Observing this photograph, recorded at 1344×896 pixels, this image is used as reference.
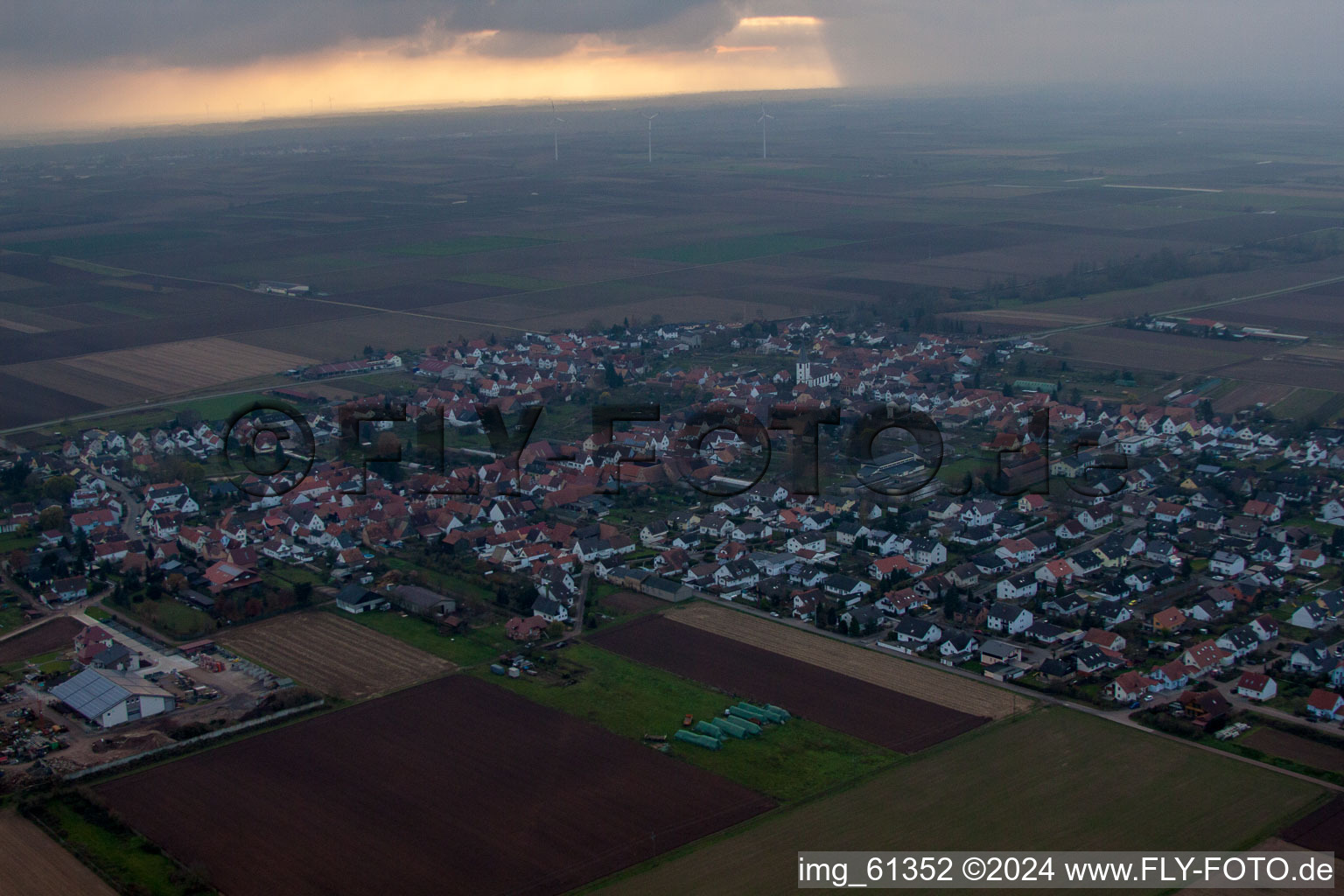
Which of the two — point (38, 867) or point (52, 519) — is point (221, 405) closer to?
point (52, 519)

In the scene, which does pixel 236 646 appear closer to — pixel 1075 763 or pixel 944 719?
pixel 944 719

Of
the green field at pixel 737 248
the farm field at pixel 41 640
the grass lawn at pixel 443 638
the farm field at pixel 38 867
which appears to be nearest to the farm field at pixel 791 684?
the grass lawn at pixel 443 638

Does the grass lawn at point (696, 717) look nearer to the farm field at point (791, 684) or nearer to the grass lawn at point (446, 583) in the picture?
the farm field at point (791, 684)

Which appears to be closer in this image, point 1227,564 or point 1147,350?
point 1227,564

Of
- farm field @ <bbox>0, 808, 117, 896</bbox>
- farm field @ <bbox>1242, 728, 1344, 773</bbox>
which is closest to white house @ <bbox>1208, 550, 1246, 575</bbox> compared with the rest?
farm field @ <bbox>1242, 728, 1344, 773</bbox>

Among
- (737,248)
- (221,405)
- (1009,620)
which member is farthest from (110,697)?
(737,248)

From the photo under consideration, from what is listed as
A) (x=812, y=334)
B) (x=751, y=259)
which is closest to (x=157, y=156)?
(x=751, y=259)

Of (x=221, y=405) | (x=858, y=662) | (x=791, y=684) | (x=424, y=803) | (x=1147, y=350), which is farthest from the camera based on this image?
(x=1147, y=350)

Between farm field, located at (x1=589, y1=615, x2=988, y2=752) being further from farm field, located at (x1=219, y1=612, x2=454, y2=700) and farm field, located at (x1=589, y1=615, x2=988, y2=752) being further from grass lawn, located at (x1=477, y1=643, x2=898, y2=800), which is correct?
farm field, located at (x1=219, y1=612, x2=454, y2=700)
